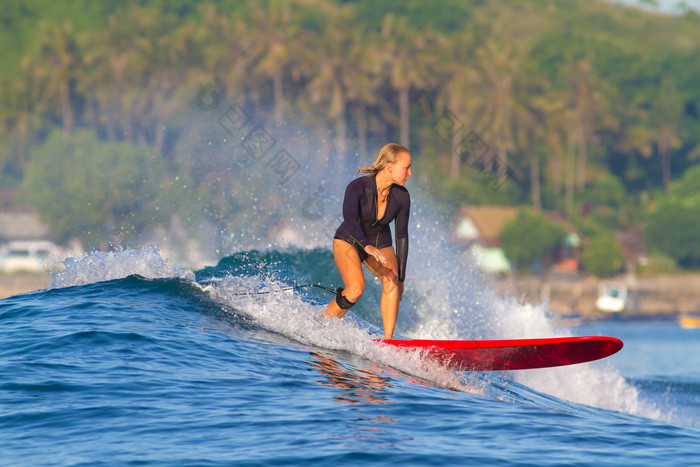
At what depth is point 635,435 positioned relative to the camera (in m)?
6.20

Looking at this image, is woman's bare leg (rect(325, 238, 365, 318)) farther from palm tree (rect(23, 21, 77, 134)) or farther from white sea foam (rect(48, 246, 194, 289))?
palm tree (rect(23, 21, 77, 134))

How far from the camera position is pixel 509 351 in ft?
25.3

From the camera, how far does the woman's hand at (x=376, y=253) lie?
7.31 metres

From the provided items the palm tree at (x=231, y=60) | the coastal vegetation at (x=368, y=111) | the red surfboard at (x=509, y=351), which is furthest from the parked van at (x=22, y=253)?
the red surfboard at (x=509, y=351)

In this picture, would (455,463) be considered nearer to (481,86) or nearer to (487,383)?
(487,383)

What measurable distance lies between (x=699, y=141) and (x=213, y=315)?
8815cm

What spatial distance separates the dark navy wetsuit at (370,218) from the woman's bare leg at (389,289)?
0.22 feet

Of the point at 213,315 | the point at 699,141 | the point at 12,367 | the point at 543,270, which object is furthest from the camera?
the point at 699,141

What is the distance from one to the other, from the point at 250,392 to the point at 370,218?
1.99 m

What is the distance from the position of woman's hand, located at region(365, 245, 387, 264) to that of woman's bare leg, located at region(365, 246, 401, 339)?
0.33m

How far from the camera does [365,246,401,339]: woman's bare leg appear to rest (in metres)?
7.75

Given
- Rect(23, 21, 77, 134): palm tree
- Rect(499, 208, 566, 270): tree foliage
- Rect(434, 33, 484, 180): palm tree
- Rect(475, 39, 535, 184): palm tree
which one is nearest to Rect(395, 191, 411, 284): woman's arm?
Rect(499, 208, 566, 270): tree foliage

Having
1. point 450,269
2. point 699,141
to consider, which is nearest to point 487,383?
point 450,269

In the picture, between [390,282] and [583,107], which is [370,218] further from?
[583,107]
